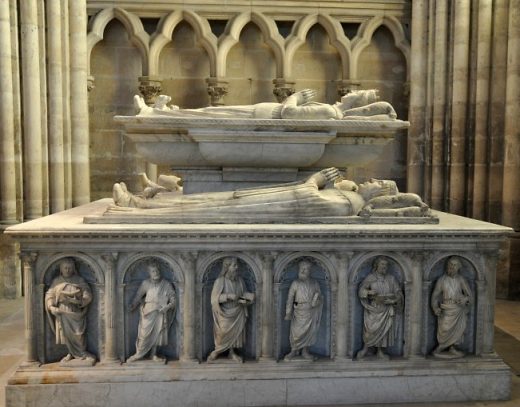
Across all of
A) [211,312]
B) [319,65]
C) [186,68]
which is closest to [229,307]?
[211,312]

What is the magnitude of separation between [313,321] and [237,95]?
4851 millimetres

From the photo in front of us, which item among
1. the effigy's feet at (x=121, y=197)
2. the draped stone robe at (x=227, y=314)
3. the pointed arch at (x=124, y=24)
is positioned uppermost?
the pointed arch at (x=124, y=24)

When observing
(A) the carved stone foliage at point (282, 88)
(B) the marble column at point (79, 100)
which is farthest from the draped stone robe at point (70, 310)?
(A) the carved stone foliage at point (282, 88)

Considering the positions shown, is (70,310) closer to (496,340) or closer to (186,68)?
(496,340)

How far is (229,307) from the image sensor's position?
3.96 metres

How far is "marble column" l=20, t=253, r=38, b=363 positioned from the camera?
3875 mm

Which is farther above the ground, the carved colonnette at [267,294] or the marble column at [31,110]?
the marble column at [31,110]

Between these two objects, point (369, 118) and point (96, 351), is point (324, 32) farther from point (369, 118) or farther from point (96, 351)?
point (96, 351)

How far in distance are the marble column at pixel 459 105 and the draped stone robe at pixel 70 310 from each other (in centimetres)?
511

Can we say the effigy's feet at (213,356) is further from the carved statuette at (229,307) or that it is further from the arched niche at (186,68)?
the arched niche at (186,68)

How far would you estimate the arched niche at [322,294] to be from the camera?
403 centimetres

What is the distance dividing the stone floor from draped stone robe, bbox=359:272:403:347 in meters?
0.44

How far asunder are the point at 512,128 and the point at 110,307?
5210mm

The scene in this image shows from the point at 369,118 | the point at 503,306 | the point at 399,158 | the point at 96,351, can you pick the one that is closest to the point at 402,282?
the point at 369,118
